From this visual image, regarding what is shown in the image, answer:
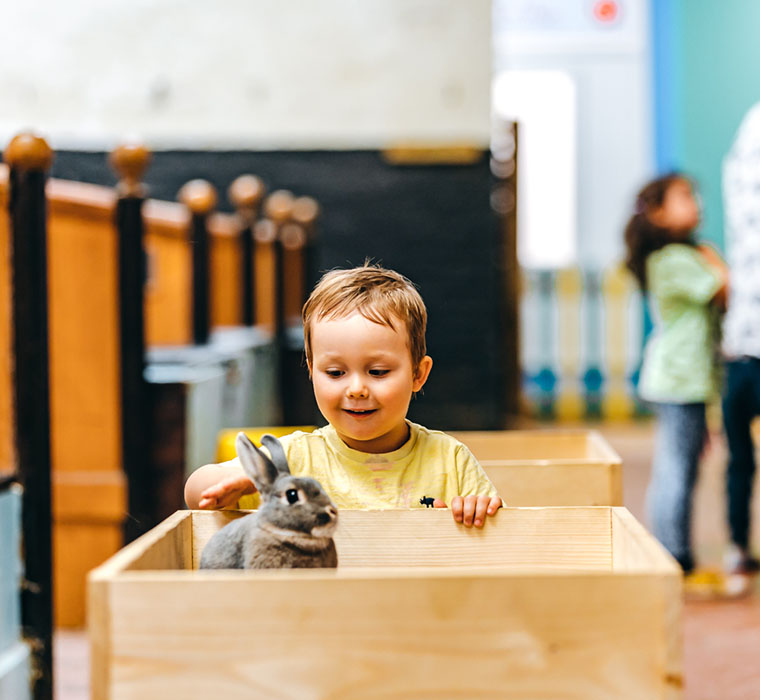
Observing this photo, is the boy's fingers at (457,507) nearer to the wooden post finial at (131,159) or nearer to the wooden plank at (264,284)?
the wooden post finial at (131,159)

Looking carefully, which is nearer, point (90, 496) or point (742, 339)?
point (90, 496)

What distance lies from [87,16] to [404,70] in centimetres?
145

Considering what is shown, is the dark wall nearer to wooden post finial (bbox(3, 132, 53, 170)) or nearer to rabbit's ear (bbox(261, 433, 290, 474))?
wooden post finial (bbox(3, 132, 53, 170))

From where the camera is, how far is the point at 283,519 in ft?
2.40

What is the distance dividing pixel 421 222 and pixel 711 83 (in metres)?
2.01

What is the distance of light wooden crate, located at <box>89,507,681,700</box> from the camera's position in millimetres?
A: 636

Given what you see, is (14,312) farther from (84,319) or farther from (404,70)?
(404,70)

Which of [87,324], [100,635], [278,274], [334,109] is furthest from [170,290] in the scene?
[100,635]

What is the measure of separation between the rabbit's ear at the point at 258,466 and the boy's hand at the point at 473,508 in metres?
0.14

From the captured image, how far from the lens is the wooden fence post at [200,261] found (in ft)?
8.64

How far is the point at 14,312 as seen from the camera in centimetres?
154

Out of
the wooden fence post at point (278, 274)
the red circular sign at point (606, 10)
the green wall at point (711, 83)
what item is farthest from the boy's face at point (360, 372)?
the red circular sign at point (606, 10)

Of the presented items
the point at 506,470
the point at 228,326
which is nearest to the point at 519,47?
the point at 228,326

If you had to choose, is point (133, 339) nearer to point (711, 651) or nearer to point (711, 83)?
point (711, 651)
